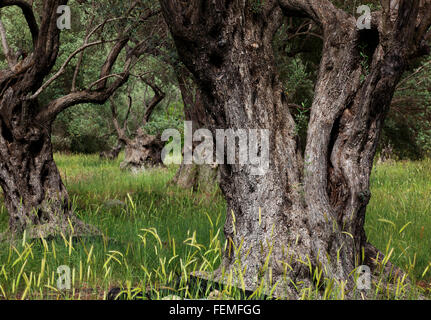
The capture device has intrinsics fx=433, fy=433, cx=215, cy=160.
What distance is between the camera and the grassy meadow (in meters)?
4.39

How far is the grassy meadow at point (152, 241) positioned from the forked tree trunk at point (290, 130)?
46 cm

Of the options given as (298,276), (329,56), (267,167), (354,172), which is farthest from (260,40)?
(298,276)

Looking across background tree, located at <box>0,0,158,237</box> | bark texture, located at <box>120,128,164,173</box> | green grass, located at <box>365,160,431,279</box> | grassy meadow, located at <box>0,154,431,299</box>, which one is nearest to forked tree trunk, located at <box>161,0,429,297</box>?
grassy meadow, located at <box>0,154,431,299</box>

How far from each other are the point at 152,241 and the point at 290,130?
8.72 ft

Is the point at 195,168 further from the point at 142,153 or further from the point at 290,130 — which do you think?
the point at 290,130

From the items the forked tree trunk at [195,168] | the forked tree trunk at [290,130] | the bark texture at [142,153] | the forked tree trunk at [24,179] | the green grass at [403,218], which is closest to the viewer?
the forked tree trunk at [290,130]

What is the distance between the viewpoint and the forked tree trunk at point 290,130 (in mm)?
4777

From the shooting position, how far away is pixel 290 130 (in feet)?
17.2

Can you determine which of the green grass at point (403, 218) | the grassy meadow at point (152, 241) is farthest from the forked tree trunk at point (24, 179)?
the green grass at point (403, 218)

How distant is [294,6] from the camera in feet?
19.5

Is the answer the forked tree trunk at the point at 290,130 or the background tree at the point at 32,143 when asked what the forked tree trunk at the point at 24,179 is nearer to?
the background tree at the point at 32,143
